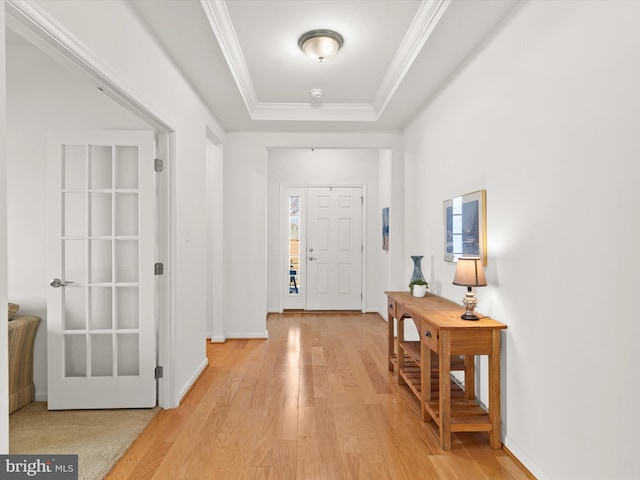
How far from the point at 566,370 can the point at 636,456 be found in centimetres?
41

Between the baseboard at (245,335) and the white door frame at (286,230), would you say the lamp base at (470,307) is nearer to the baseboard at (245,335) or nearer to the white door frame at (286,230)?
the baseboard at (245,335)

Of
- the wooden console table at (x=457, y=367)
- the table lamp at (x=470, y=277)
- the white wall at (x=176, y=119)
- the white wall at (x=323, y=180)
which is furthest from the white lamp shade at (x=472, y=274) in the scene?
the white wall at (x=323, y=180)

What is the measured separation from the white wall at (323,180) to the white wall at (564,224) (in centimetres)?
363

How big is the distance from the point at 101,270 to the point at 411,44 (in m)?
2.76

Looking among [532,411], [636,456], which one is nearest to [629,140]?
[636,456]

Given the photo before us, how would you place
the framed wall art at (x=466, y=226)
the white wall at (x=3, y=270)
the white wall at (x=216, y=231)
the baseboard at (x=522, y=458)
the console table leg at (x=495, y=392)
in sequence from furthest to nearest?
the white wall at (x=216, y=231)
the framed wall art at (x=466, y=226)
the console table leg at (x=495, y=392)
the baseboard at (x=522, y=458)
the white wall at (x=3, y=270)

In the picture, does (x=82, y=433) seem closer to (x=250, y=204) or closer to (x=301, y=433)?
(x=301, y=433)

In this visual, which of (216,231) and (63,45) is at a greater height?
(63,45)

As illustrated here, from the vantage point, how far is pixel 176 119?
2930mm

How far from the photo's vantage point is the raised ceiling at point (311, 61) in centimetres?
238

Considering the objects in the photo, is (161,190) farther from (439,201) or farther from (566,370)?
(566,370)

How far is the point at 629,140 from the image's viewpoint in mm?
1467

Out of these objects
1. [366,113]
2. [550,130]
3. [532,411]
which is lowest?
[532,411]

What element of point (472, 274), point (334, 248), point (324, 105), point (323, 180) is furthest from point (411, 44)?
point (334, 248)
